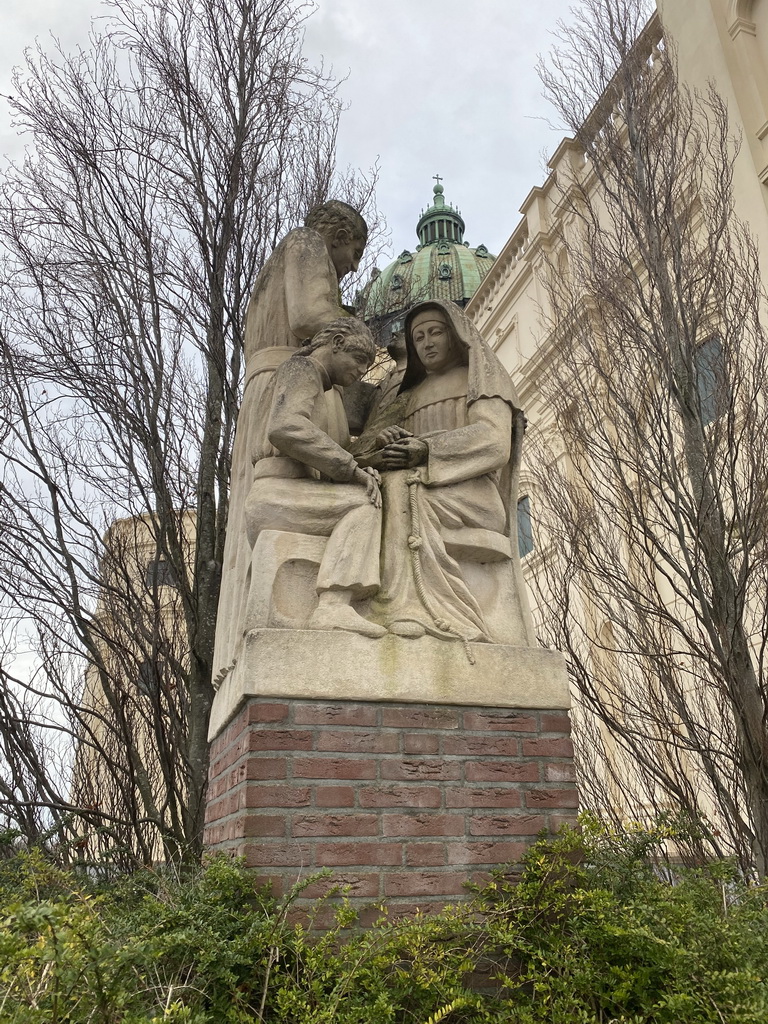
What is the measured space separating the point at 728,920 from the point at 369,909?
57.7 inches

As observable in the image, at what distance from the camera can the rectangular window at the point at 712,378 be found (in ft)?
23.5

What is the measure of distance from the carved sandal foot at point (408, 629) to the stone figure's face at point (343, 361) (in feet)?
4.90

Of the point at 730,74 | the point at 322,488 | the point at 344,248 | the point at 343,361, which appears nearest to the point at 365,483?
the point at 322,488

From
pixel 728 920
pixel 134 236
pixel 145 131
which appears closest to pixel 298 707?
pixel 728 920

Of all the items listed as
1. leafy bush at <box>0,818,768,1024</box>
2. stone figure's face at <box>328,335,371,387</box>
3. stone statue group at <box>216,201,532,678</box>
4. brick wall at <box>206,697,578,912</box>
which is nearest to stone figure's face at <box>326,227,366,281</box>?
stone statue group at <box>216,201,532,678</box>

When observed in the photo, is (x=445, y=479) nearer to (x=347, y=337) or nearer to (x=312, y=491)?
(x=312, y=491)

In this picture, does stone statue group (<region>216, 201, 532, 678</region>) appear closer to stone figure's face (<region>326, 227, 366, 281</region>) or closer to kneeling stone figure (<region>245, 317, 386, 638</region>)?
kneeling stone figure (<region>245, 317, 386, 638</region>)

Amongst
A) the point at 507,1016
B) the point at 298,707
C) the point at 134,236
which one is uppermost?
the point at 134,236

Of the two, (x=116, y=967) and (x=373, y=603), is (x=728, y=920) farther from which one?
(x=116, y=967)

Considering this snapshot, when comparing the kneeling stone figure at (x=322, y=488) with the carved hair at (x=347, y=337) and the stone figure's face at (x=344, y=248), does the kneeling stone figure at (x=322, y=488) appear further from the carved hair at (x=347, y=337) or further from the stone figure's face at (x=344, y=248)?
the stone figure's face at (x=344, y=248)

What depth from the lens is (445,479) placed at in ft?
14.2

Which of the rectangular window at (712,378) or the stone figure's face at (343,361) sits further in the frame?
the rectangular window at (712,378)

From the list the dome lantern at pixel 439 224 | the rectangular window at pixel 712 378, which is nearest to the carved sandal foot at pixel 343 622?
the rectangular window at pixel 712 378

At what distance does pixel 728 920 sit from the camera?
130 inches
